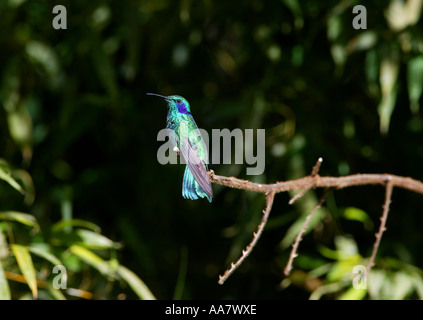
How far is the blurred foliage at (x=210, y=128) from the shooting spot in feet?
5.40

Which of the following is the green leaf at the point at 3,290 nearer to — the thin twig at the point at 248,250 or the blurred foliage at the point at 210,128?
the blurred foliage at the point at 210,128

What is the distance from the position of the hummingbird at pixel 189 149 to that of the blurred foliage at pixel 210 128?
2.92 feet

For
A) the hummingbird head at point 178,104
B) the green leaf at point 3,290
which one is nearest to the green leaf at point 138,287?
the green leaf at point 3,290

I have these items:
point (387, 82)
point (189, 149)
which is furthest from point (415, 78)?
point (189, 149)

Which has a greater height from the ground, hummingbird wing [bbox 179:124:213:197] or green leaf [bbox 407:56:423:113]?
green leaf [bbox 407:56:423:113]

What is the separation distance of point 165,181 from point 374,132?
27.7 inches

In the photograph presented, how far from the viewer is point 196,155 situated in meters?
0.65

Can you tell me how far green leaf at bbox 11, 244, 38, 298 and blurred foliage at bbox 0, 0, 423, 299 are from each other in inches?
13.5

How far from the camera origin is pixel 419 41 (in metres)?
1.50

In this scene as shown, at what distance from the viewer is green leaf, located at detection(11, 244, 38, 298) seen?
120cm

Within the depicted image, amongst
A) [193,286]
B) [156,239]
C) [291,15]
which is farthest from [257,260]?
[291,15]

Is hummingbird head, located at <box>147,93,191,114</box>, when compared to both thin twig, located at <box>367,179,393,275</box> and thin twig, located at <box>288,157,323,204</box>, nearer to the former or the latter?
thin twig, located at <box>288,157,323,204</box>

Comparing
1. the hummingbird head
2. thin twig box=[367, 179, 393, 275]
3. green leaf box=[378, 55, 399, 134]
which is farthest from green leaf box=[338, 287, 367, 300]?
the hummingbird head

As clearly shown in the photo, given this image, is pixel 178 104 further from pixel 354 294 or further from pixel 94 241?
pixel 354 294
